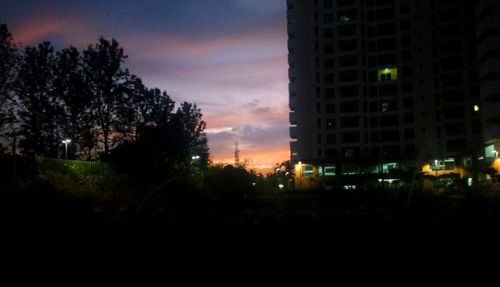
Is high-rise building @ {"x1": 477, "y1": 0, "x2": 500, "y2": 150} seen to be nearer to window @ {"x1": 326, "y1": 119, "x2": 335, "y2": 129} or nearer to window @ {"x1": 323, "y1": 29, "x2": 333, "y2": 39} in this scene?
window @ {"x1": 326, "y1": 119, "x2": 335, "y2": 129}

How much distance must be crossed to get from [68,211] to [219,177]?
46.5 ft

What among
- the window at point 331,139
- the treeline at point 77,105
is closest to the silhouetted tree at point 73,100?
the treeline at point 77,105

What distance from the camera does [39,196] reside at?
2206cm

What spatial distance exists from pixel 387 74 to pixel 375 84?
2419mm

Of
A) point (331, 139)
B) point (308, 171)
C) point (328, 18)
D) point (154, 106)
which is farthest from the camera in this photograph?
point (328, 18)

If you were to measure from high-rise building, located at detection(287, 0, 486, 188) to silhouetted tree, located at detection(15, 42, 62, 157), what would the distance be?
43725 millimetres

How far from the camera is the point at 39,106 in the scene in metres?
38.9

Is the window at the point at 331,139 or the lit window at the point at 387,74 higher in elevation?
the lit window at the point at 387,74

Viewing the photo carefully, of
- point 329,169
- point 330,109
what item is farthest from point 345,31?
point 329,169

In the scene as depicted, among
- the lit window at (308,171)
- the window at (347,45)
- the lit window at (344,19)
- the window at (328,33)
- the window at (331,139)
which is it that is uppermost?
the lit window at (344,19)

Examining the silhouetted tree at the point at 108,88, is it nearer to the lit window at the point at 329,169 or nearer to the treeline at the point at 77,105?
the treeline at the point at 77,105

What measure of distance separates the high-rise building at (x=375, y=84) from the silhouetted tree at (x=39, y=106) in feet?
143

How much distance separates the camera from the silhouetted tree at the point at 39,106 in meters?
Result: 38.0

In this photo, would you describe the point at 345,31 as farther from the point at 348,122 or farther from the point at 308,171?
the point at 308,171
